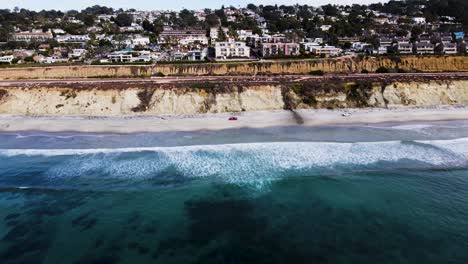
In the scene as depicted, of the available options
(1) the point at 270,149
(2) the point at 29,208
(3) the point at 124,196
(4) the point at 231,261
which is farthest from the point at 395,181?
(2) the point at 29,208

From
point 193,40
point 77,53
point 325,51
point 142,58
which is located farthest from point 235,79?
point 193,40

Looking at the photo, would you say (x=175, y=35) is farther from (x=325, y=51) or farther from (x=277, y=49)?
(x=325, y=51)

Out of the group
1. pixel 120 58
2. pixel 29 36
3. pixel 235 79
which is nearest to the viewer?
pixel 235 79

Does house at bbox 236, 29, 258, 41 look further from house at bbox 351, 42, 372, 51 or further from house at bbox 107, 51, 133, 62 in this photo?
house at bbox 107, 51, 133, 62

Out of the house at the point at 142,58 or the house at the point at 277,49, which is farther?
the house at the point at 277,49

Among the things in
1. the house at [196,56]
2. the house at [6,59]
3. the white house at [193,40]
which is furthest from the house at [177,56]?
the house at [6,59]

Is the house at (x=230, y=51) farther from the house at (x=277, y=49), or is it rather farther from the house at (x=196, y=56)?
the house at (x=277, y=49)

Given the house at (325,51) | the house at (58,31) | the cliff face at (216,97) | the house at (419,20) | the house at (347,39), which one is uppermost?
the house at (419,20)
